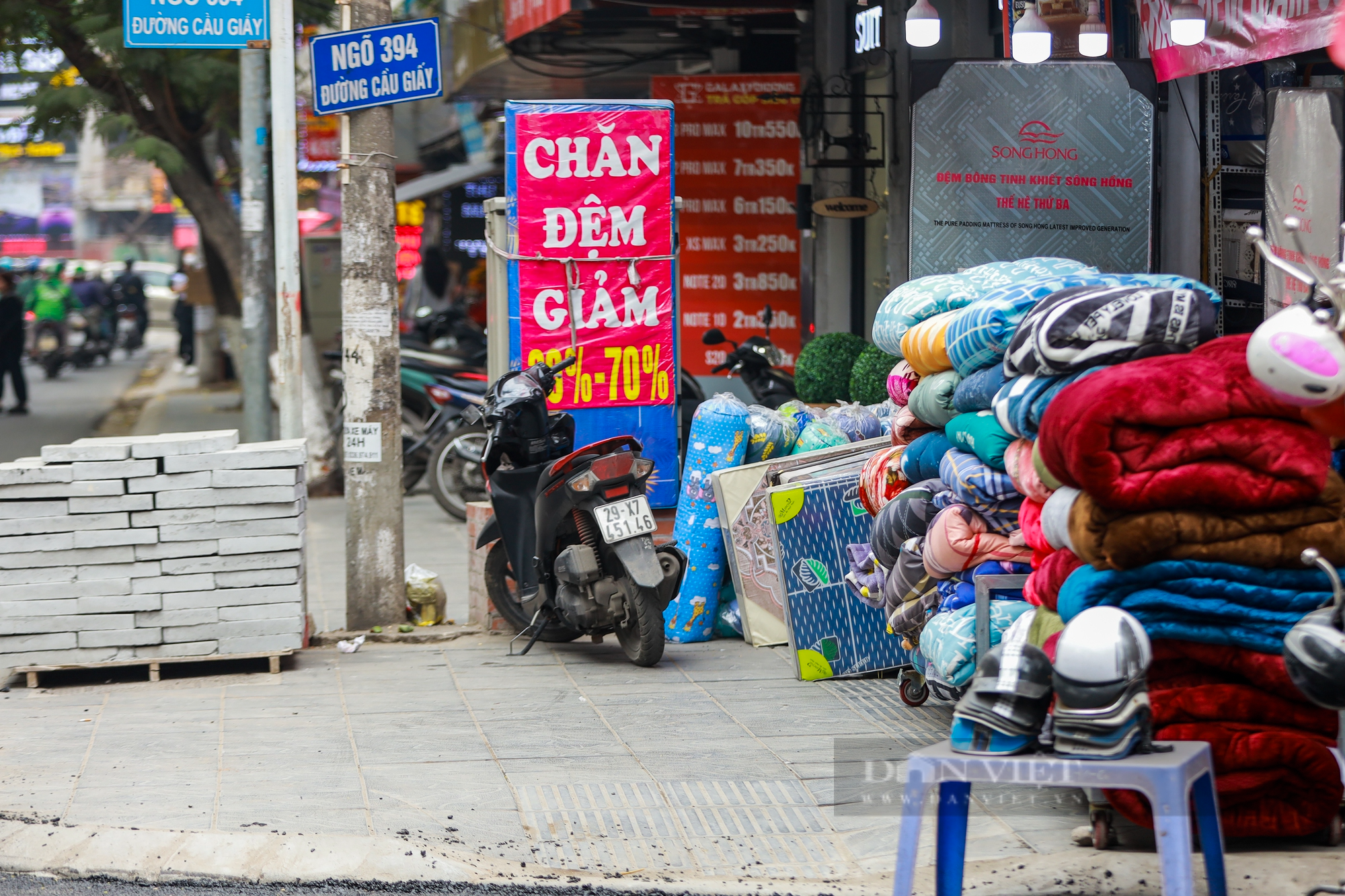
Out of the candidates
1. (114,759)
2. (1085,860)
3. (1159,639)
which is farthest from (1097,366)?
(114,759)

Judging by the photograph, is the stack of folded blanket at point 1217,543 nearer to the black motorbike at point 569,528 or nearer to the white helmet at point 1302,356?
the white helmet at point 1302,356

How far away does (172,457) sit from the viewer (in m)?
6.22

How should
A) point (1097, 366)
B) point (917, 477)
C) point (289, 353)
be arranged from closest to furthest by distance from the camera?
1. point (1097, 366)
2. point (917, 477)
3. point (289, 353)

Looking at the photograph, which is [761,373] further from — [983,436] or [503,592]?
[983,436]

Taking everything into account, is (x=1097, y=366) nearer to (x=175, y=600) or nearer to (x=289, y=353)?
(x=175, y=600)

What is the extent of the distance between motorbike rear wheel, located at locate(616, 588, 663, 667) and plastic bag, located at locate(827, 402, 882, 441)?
1.53 metres

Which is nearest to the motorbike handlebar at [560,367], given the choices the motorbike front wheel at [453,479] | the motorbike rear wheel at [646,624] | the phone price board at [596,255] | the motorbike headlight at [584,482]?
the phone price board at [596,255]

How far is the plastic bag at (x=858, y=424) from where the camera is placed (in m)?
7.41

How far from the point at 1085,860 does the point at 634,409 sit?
13.6 feet

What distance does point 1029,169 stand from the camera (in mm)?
7066

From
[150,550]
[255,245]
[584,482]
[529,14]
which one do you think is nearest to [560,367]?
[584,482]

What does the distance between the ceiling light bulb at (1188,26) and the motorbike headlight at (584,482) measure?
3.15 m

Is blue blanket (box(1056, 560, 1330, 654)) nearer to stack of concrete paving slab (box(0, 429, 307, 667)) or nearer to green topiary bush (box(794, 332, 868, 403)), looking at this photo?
stack of concrete paving slab (box(0, 429, 307, 667))

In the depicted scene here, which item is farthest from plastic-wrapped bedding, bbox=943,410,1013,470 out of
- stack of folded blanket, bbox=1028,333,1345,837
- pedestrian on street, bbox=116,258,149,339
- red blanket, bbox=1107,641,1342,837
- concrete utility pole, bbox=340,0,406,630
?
pedestrian on street, bbox=116,258,149,339
